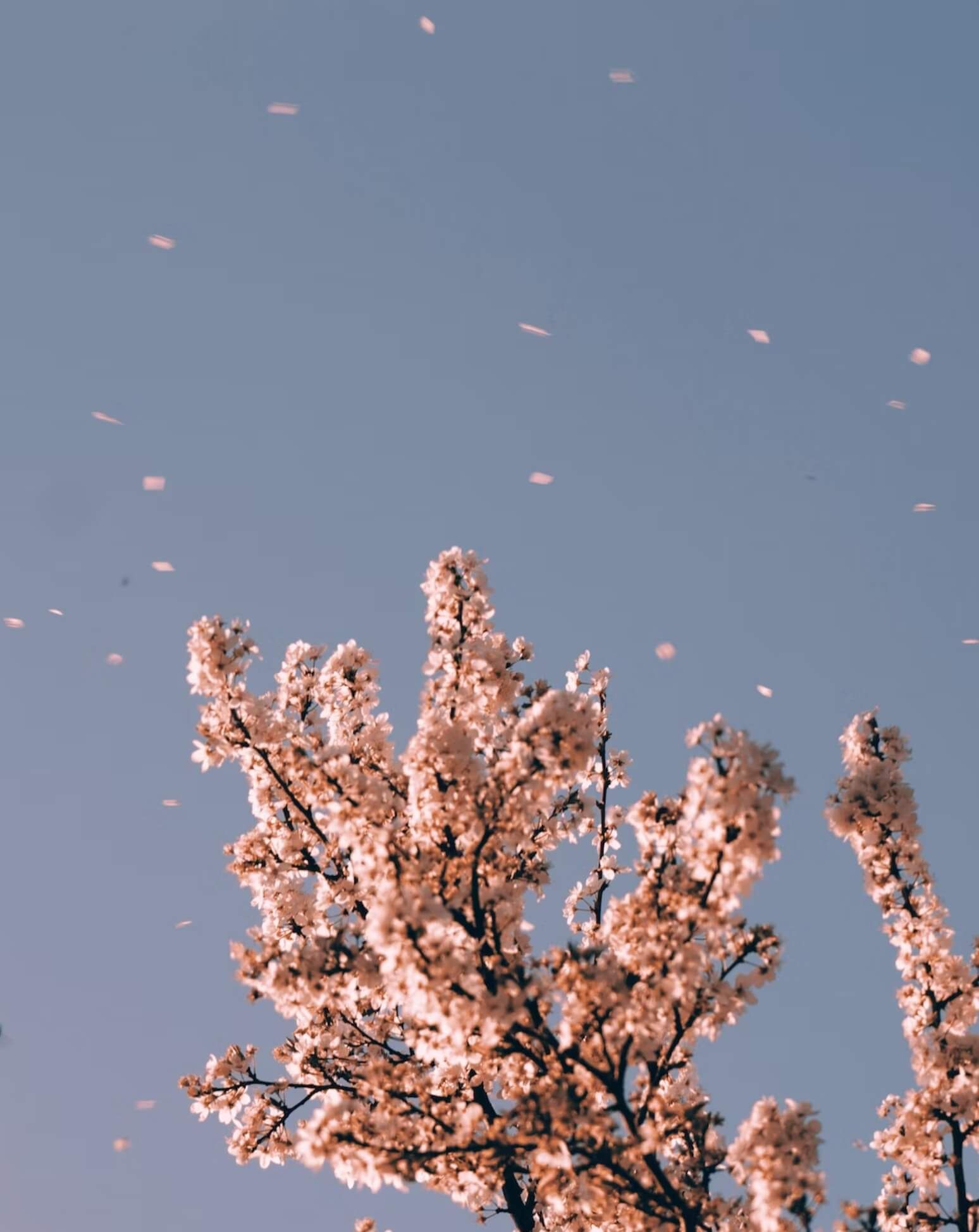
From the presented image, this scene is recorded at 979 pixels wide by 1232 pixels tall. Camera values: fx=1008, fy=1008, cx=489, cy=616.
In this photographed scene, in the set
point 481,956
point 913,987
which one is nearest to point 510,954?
point 481,956

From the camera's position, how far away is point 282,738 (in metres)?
10.4

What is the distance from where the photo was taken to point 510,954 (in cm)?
820

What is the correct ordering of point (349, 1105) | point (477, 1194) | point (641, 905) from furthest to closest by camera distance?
point (477, 1194) < point (349, 1105) < point (641, 905)

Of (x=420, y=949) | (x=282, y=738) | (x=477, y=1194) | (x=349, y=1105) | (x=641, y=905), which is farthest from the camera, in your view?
(x=282, y=738)

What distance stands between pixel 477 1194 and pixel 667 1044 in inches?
100

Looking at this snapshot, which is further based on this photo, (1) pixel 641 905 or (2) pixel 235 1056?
(2) pixel 235 1056

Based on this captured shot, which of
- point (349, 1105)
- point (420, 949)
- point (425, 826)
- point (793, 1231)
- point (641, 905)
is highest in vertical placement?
point (425, 826)

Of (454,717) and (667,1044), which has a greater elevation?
(454,717)

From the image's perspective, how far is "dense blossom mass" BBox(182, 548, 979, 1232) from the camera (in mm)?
7328

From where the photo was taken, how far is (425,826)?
866 cm

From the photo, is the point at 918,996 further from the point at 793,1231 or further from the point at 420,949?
the point at 420,949

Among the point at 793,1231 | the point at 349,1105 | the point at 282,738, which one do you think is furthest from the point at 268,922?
the point at 793,1231

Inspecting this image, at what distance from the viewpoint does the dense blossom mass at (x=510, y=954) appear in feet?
24.0

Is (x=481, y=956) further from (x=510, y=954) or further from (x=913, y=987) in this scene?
(x=913, y=987)
